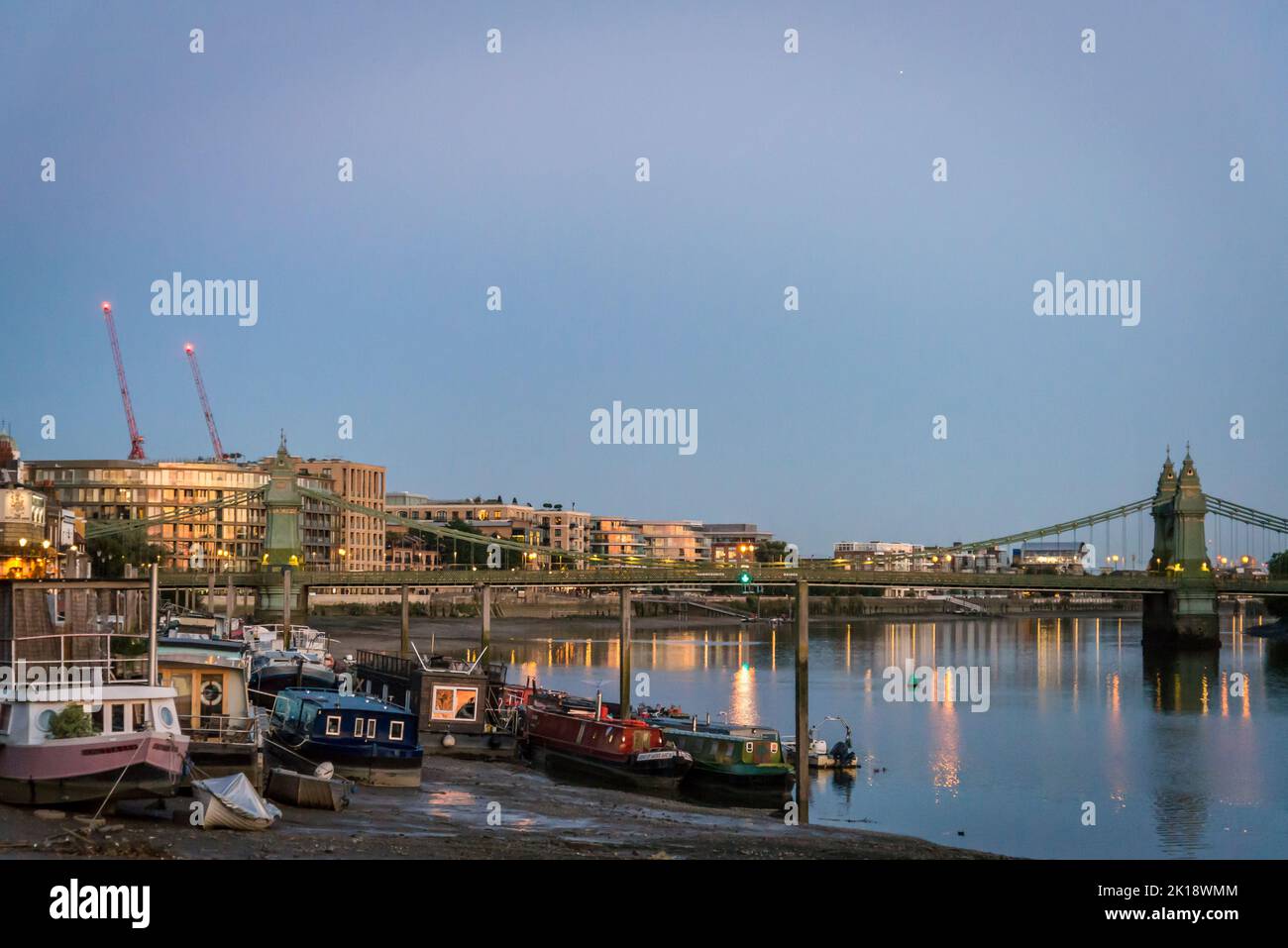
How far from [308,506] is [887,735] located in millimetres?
135783

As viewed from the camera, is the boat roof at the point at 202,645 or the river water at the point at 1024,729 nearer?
the boat roof at the point at 202,645

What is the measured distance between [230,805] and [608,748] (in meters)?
21.3

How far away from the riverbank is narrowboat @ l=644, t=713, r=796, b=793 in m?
2.35

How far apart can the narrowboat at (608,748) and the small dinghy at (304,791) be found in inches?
619

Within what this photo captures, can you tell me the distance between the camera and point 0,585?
40.4 meters

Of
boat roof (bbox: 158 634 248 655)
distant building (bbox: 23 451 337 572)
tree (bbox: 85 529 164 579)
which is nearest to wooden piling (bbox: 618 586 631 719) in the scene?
boat roof (bbox: 158 634 248 655)

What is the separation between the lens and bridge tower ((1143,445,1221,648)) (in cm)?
12412

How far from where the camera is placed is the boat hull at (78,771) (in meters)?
27.2

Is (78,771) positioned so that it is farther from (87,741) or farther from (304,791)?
(304,791)

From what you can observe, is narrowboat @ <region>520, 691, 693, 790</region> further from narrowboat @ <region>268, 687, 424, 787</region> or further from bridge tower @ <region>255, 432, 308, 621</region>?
bridge tower @ <region>255, 432, 308, 621</region>

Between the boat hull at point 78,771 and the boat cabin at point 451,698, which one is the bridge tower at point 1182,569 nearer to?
the boat cabin at point 451,698

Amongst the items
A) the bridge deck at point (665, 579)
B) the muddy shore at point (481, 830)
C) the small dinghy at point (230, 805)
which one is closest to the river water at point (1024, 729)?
the bridge deck at point (665, 579)

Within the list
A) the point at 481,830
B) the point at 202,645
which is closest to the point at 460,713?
the point at 202,645

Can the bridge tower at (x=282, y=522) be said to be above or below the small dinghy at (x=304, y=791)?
above
